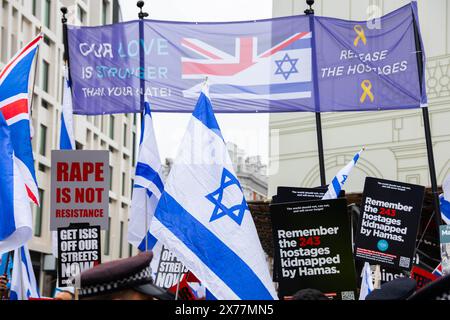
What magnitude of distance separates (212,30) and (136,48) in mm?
1071

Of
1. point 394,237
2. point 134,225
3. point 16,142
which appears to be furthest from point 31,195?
point 394,237

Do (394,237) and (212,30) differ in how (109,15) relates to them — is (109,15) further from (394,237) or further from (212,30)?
(394,237)

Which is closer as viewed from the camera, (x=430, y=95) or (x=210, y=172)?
(x=210, y=172)

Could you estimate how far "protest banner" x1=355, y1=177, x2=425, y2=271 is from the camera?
10133 millimetres

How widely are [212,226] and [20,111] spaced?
3.85 m

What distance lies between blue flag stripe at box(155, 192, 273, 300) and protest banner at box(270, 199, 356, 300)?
581mm

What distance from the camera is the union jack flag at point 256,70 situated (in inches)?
545

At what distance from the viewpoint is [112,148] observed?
185 ft

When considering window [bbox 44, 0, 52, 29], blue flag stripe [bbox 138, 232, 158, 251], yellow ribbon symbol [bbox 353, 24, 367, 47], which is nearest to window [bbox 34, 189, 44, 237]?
window [bbox 44, 0, 52, 29]

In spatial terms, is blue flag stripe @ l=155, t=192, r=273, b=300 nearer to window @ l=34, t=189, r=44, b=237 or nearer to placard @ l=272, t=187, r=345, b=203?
placard @ l=272, t=187, r=345, b=203

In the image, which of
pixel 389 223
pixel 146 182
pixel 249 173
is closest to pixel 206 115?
pixel 389 223

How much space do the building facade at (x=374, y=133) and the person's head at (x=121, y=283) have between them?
30.9m

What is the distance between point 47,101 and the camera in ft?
146

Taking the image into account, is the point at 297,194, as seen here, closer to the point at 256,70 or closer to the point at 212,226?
the point at 256,70
